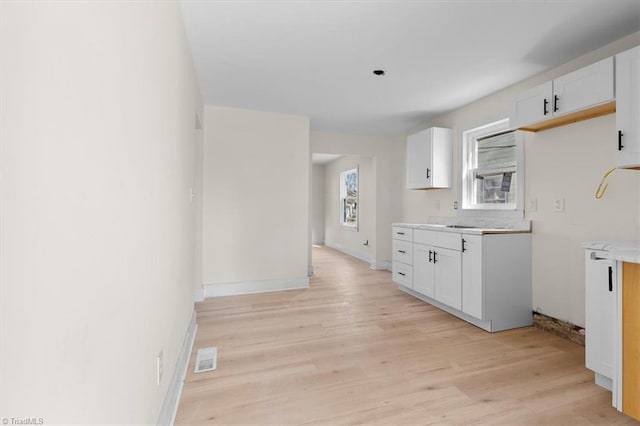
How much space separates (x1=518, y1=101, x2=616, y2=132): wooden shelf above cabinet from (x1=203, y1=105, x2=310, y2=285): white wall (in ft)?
8.77

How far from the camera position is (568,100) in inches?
93.7

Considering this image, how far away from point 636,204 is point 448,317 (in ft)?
5.87

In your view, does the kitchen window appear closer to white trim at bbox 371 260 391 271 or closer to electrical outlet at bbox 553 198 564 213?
electrical outlet at bbox 553 198 564 213

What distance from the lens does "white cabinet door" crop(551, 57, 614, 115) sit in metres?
2.11

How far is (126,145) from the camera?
1009mm

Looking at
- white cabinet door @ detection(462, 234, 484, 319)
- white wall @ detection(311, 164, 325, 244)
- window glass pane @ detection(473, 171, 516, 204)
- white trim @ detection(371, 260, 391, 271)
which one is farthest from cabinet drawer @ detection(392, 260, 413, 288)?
white wall @ detection(311, 164, 325, 244)

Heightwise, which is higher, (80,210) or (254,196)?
(254,196)

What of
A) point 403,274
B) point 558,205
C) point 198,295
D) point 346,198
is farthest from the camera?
point 346,198

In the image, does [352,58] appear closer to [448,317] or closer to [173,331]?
[173,331]

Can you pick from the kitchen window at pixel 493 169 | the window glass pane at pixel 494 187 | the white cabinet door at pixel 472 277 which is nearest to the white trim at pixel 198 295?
the white cabinet door at pixel 472 277

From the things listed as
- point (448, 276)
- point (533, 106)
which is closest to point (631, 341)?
point (448, 276)

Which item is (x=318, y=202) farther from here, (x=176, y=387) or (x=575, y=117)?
(x=176, y=387)

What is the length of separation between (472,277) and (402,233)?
122 cm

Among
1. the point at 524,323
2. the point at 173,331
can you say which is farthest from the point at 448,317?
the point at 173,331
